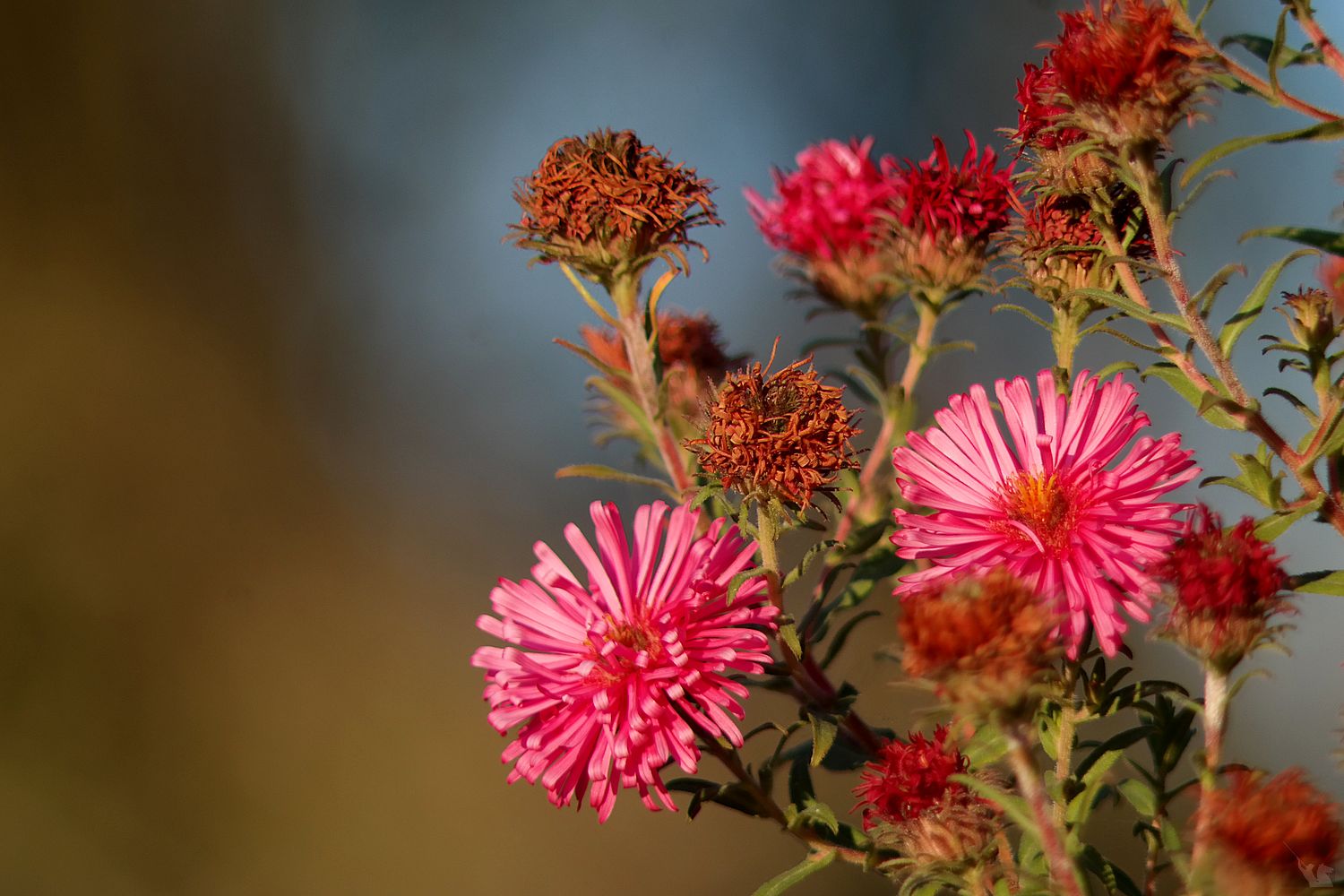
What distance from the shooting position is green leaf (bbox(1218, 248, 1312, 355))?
1.93 ft

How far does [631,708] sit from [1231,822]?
0.30 meters

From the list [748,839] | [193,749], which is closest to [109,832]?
[193,749]

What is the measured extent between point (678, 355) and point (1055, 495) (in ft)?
1.50

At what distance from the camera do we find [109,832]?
2285 mm

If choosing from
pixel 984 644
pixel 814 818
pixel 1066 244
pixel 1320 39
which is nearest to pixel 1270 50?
pixel 1320 39

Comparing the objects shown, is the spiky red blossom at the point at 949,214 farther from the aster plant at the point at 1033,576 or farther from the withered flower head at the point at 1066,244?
the withered flower head at the point at 1066,244

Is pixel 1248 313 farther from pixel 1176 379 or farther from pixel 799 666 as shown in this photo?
pixel 799 666

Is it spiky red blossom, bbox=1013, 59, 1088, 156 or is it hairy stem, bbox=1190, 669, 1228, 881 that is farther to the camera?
spiky red blossom, bbox=1013, 59, 1088, 156

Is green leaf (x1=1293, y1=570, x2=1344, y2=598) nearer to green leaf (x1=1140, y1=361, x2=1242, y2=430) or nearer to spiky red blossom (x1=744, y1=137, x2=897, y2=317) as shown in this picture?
green leaf (x1=1140, y1=361, x2=1242, y2=430)

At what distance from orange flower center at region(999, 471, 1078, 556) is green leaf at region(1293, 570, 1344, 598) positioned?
12 centimetres

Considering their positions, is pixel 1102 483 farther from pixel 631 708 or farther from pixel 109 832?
pixel 109 832

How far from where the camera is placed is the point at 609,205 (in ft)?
2.58

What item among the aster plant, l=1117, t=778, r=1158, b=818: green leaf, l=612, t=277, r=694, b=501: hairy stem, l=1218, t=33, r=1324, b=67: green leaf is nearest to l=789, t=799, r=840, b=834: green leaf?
the aster plant

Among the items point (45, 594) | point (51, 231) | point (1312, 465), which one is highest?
point (51, 231)
